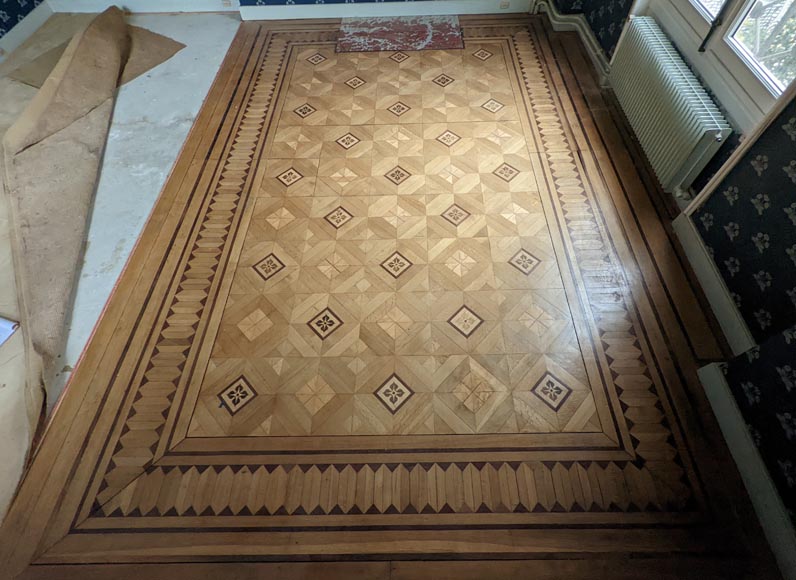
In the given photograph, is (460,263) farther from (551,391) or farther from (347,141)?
(347,141)

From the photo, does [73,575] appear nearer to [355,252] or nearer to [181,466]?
[181,466]

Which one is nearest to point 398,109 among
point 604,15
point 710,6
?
point 604,15

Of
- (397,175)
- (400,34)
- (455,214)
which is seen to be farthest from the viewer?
(400,34)

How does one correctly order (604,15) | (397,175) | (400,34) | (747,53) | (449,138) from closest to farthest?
(747,53), (397,175), (449,138), (604,15), (400,34)

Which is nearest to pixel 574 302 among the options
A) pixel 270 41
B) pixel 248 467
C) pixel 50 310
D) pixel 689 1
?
pixel 248 467

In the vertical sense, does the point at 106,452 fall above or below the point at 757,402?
below

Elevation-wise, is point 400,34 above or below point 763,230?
below

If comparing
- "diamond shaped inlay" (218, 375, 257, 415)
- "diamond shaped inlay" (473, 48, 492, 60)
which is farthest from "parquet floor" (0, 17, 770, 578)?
"diamond shaped inlay" (473, 48, 492, 60)

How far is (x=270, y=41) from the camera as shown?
345 centimetres

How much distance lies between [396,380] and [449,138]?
158 cm

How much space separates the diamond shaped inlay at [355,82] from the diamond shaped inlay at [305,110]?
352mm

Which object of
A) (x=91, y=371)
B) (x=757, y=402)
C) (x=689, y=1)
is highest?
(x=689, y=1)

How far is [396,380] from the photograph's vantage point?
67.9 inches

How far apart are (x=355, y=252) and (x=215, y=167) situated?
1064 millimetres
